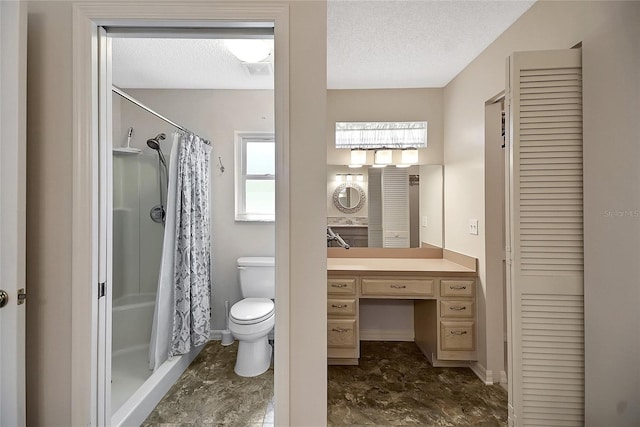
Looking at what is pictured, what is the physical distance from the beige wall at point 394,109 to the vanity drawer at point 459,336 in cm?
146

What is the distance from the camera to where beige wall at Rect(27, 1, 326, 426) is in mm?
1134

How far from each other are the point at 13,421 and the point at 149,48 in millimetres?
1943

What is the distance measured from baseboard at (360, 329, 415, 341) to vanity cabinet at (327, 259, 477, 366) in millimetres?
430

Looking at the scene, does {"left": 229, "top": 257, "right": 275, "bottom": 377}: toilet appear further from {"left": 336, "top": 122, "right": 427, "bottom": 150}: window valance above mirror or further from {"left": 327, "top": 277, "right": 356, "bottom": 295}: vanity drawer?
{"left": 336, "top": 122, "right": 427, "bottom": 150}: window valance above mirror

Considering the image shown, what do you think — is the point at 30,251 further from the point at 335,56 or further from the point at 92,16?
the point at 335,56

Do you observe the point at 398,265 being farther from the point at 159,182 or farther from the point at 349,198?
the point at 159,182

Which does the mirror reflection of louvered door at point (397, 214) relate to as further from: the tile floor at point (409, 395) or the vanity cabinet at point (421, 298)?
the tile floor at point (409, 395)

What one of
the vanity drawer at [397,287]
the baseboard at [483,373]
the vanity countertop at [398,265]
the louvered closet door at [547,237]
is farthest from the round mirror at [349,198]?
the baseboard at [483,373]

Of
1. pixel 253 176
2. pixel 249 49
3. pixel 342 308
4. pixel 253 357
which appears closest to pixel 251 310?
pixel 253 357

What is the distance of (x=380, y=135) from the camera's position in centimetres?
274

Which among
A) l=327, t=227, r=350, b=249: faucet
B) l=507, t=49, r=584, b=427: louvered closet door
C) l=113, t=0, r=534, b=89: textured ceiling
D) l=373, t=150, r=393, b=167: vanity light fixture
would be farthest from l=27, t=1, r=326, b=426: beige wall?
l=373, t=150, r=393, b=167: vanity light fixture

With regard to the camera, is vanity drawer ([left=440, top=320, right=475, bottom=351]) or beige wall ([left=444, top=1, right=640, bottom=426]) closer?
beige wall ([left=444, top=1, right=640, bottom=426])

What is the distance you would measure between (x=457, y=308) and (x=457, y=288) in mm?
154

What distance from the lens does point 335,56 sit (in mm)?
2166
